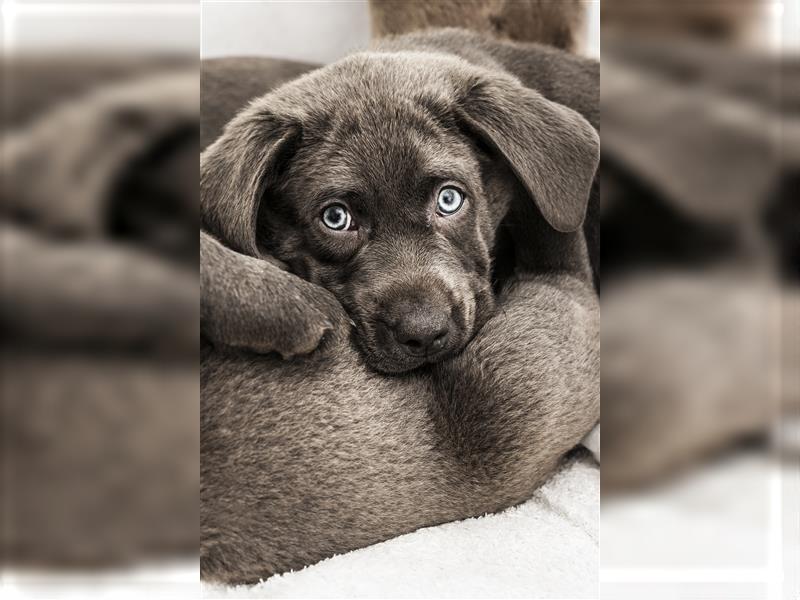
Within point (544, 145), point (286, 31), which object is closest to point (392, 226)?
point (544, 145)

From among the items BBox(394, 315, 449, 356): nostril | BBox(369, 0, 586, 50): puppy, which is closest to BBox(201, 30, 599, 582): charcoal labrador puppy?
BBox(394, 315, 449, 356): nostril

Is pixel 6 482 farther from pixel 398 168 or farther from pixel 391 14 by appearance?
pixel 391 14

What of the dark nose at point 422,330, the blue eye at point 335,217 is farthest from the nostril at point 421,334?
the blue eye at point 335,217

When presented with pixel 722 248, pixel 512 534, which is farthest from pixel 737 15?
pixel 512 534

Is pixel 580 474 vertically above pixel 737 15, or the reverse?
pixel 737 15

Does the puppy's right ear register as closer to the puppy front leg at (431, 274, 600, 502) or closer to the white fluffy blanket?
the puppy front leg at (431, 274, 600, 502)

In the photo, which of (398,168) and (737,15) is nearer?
(737,15)

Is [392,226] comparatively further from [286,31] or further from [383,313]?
[286,31]
